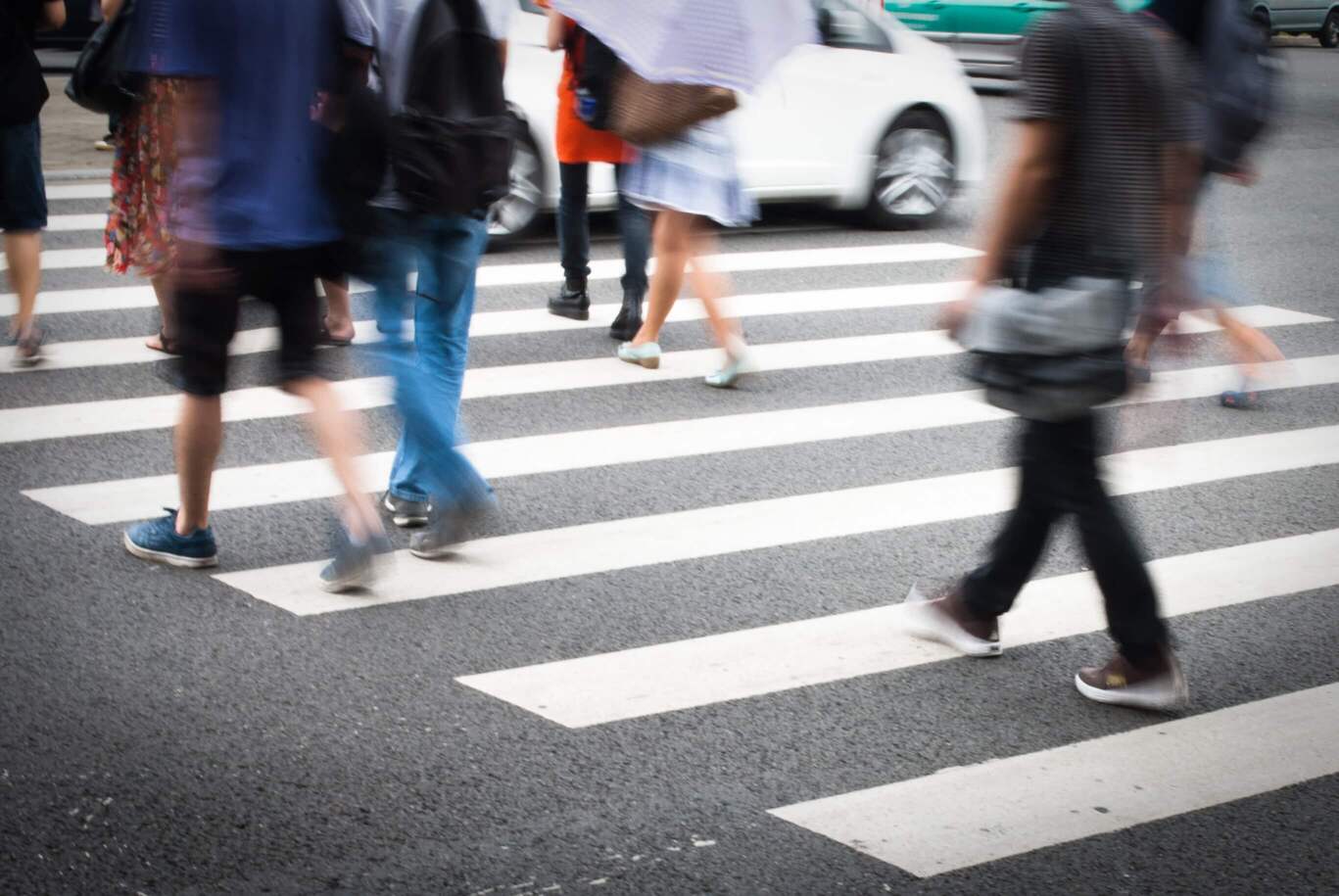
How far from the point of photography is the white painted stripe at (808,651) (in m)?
4.28

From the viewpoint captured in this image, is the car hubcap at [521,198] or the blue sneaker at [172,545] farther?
the car hubcap at [521,198]

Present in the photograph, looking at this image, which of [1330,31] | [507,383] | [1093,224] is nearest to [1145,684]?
[1093,224]

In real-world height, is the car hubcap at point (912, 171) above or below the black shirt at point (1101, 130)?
below

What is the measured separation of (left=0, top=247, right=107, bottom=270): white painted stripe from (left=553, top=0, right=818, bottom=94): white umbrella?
3.84 metres

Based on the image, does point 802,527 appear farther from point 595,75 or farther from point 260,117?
point 595,75

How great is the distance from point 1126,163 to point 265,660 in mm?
2416

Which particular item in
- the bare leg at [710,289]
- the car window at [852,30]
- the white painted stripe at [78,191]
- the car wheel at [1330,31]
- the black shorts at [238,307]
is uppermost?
the car window at [852,30]

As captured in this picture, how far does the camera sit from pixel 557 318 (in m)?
8.59

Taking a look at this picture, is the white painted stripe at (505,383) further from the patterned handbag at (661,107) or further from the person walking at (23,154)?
the patterned handbag at (661,107)

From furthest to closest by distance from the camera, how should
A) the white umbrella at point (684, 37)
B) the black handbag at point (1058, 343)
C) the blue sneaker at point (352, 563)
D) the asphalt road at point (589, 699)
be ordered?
the white umbrella at point (684, 37) < the blue sneaker at point (352, 563) < the black handbag at point (1058, 343) < the asphalt road at point (589, 699)

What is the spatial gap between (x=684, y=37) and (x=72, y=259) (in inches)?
174

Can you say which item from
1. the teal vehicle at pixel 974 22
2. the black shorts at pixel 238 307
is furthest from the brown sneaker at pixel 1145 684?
the teal vehicle at pixel 974 22

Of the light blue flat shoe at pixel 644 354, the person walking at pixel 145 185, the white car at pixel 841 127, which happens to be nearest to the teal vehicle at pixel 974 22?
the white car at pixel 841 127

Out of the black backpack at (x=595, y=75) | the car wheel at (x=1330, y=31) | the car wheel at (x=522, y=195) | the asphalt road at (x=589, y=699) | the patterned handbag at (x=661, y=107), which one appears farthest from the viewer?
the car wheel at (x=1330, y=31)
